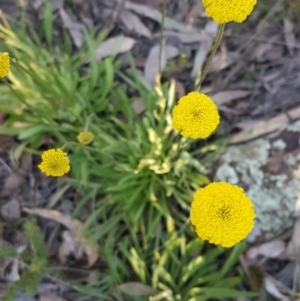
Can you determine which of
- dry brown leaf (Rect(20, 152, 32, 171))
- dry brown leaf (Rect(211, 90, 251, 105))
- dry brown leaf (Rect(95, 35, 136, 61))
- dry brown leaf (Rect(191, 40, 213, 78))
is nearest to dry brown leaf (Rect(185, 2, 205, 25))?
dry brown leaf (Rect(191, 40, 213, 78))

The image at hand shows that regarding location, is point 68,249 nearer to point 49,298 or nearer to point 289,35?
point 49,298

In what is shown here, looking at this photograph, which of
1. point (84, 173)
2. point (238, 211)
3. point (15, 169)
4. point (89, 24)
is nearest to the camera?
point (238, 211)

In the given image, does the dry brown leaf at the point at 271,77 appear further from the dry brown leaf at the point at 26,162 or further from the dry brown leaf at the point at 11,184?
the dry brown leaf at the point at 11,184

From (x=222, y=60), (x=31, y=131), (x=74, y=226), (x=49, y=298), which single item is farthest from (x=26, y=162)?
(x=222, y=60)

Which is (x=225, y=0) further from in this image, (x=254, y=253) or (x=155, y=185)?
(x=254, y=253)


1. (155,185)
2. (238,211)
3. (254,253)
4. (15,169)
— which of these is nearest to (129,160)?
(155,185)

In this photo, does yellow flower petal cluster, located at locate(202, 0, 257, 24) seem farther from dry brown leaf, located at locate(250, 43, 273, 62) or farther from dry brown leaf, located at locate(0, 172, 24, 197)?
dry brown leaf, located at locate(0, 172, 24, 197)

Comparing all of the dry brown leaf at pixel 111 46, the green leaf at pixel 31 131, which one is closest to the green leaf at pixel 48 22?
the dry brown leaf at pixel 111 46
